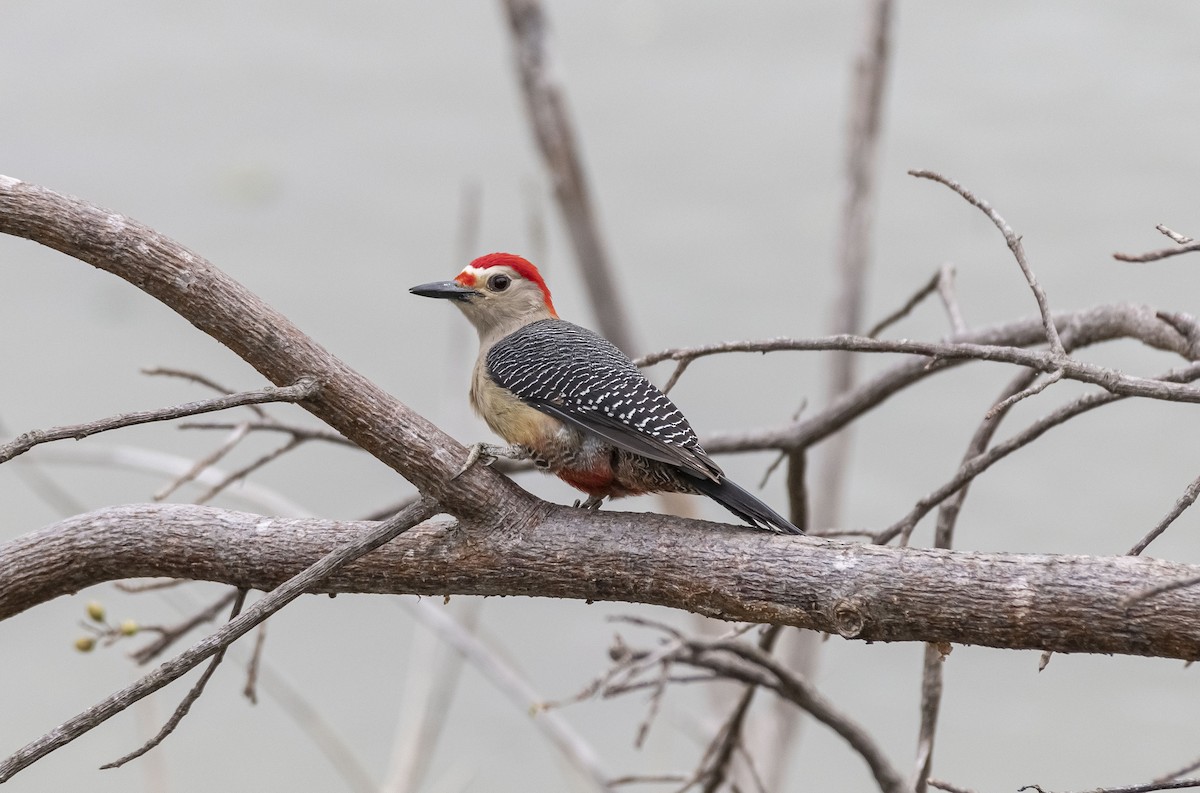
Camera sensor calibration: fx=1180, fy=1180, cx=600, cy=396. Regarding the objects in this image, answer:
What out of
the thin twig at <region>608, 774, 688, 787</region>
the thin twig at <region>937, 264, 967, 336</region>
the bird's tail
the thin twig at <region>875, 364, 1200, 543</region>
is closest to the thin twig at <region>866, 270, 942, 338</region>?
the thin twig at <region>937, 264, 967, 336</region>

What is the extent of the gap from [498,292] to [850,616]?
5.99ft

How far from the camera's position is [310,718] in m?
4.10

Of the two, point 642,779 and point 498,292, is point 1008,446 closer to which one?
point 642,779

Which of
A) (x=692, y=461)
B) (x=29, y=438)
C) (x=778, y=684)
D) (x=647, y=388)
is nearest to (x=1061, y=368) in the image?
(x=692, y=461)

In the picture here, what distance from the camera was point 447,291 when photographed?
136 inches

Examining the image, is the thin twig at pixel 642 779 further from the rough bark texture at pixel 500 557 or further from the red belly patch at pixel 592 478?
the rough bark texture at pixel 500 557

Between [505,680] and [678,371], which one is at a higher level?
[678,371]

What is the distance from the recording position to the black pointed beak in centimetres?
342

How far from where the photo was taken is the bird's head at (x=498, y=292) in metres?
3.52

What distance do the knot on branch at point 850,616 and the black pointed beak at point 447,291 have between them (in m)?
1.77

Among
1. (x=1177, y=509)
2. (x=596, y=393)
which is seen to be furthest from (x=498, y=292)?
(x=1177, y=509)

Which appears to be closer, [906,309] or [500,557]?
[500,557]

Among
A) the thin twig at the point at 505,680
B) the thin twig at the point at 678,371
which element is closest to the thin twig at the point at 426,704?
the thin twig at the point at 505,680

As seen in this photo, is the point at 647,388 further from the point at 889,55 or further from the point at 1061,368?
the point at 889,55
